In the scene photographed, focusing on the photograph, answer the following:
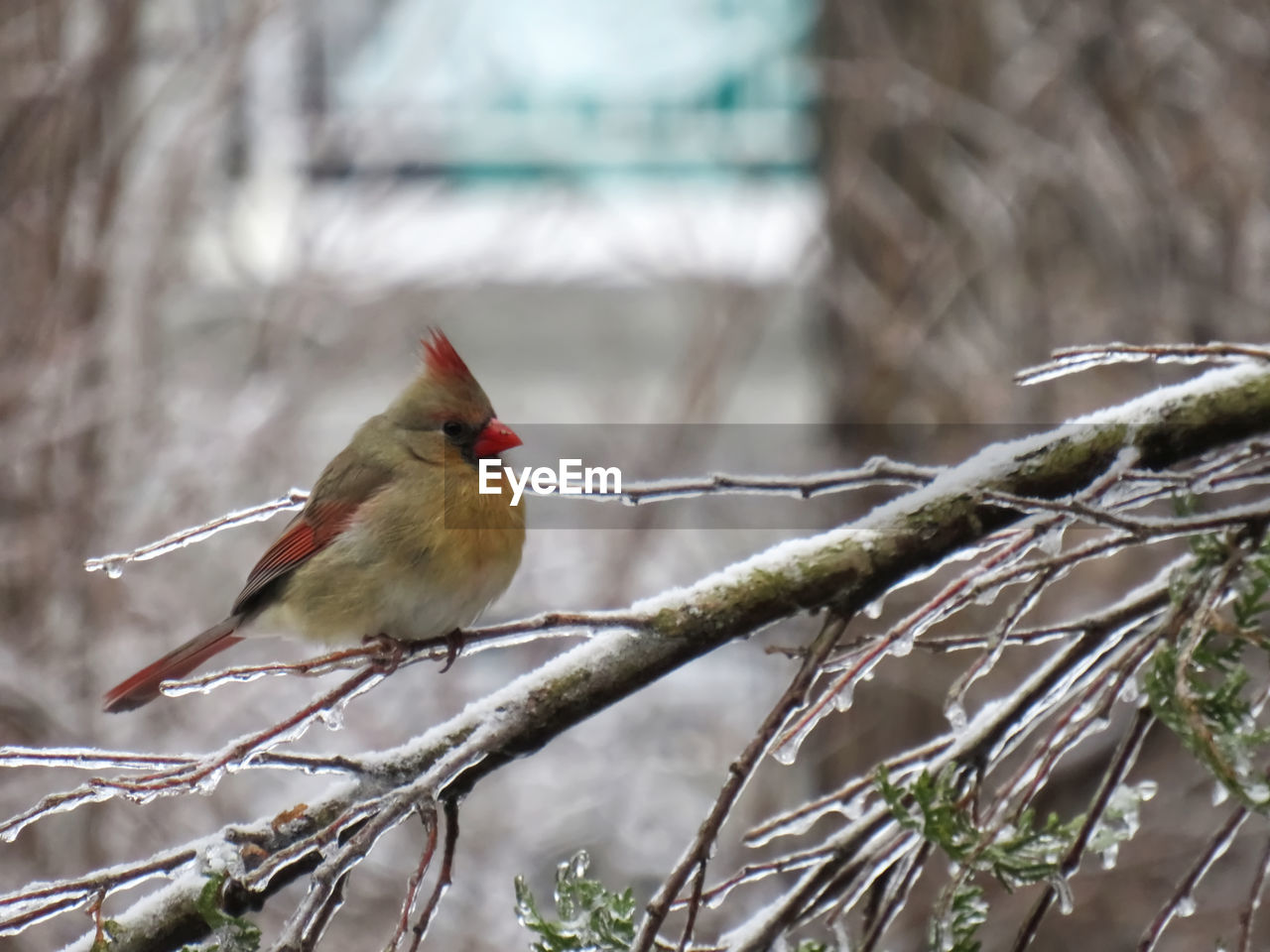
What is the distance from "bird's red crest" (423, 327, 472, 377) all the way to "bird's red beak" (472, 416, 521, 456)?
10 centimetres

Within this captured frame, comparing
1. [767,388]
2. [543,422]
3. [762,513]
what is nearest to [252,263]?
[543,422]

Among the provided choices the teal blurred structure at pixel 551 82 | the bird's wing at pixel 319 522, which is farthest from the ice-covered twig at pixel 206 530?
the teal blurred structure at pixel 551 82

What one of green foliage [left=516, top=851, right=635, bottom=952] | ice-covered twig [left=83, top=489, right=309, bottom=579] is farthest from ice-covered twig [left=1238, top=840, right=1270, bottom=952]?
A: ice-covered twig [left=83, top=489, right=309, bottom=579]

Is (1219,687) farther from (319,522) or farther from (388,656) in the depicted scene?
(319,522)

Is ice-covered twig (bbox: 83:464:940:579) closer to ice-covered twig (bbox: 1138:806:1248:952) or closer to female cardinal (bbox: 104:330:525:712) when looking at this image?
ice-covered twig (bbox: 1138:806:1248:952)

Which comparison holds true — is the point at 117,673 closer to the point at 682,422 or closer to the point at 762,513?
the point at 682,422

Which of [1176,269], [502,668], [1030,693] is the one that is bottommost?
[502,668]

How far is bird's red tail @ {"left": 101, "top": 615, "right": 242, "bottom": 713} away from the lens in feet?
6.64

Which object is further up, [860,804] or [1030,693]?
[1030,693]

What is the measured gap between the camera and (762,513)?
16.9 ft

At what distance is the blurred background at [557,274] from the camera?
377 cm

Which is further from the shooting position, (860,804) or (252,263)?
(252,263)

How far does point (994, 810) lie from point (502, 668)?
13.0ft

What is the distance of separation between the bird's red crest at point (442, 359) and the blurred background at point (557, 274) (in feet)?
5.76
